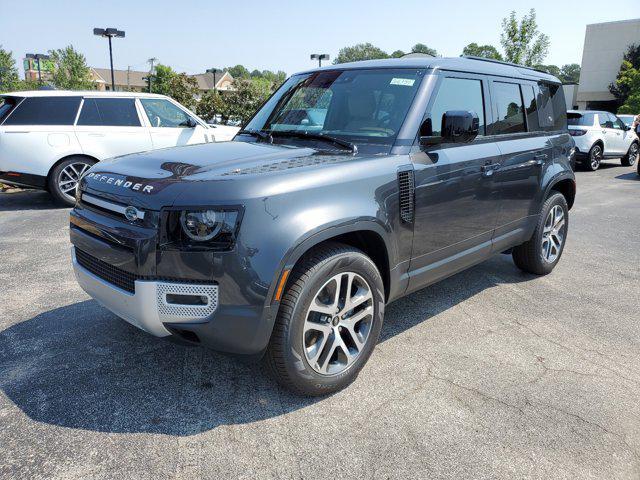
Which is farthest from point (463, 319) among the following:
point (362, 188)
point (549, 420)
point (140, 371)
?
point (140, 371)

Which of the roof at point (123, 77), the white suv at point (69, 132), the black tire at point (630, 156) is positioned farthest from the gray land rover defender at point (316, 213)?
the roof at point (123, 77)

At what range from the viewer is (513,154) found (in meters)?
4.14

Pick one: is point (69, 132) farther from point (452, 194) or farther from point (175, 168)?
point (452, 194)

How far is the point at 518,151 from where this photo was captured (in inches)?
166

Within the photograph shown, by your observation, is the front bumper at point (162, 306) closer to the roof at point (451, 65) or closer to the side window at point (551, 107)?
the roof at point (451, 65)

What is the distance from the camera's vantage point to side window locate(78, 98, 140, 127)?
8430mm

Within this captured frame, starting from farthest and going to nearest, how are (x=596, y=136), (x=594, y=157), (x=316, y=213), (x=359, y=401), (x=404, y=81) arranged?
(x=594, y=157) < (x=596, y=136) < (x=404, y=81) < (x=359, y=401) < (x=316, y=213)

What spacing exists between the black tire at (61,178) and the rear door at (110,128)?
0.70 feet

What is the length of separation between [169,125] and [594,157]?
1221 cm

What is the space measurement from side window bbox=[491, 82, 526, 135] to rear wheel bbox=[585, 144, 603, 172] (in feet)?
39.1

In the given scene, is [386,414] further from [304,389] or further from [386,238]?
[386,238]

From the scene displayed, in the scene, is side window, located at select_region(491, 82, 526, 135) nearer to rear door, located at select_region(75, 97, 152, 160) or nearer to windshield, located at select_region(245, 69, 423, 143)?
windshield, located at select_region(245, 69, 423, 143)

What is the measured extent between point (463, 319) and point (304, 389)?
1.79 m

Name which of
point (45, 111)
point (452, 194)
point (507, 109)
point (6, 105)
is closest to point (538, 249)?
point (507, 109)
